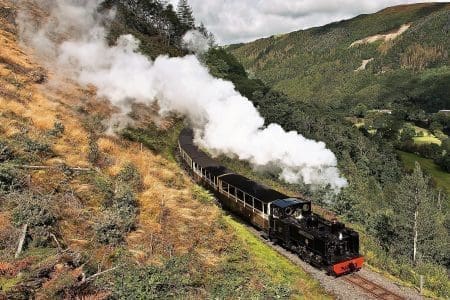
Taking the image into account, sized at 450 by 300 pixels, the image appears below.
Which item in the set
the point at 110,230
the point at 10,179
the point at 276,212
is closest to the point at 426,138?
the point at 276,212

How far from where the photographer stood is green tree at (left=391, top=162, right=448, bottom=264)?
34656 mm

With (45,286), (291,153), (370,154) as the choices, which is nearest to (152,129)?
(291,153)

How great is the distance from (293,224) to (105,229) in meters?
9.56

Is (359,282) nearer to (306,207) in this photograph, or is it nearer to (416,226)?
(306,207)

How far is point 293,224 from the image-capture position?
63.2ft

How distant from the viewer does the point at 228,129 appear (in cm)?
3170

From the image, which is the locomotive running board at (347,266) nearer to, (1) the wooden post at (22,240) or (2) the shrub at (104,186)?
(2) the shrub at (104,186)

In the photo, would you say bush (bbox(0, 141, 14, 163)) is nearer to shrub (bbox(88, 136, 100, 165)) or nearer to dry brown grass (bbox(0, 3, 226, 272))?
dry brown grass (bbox(0, 3, 226, 272))

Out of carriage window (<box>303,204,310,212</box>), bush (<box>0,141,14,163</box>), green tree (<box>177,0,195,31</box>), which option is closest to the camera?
bush (<box>0,141,14,163</box>)

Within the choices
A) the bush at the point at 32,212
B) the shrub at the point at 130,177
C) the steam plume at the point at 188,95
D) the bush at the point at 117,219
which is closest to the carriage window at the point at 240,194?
the steam plume at the point at 188,95

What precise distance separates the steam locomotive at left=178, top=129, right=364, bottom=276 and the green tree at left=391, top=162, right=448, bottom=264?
57.5 ft

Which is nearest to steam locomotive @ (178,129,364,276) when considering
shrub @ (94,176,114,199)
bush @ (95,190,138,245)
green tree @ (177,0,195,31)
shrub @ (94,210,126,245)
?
bush @ (95,190,138,245)

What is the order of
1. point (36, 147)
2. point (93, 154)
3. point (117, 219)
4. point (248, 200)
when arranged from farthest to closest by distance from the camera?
point (248, 200), point (93, 154), point (36, 147), point (117, 219)

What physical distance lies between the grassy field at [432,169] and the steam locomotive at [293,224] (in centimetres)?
7809
